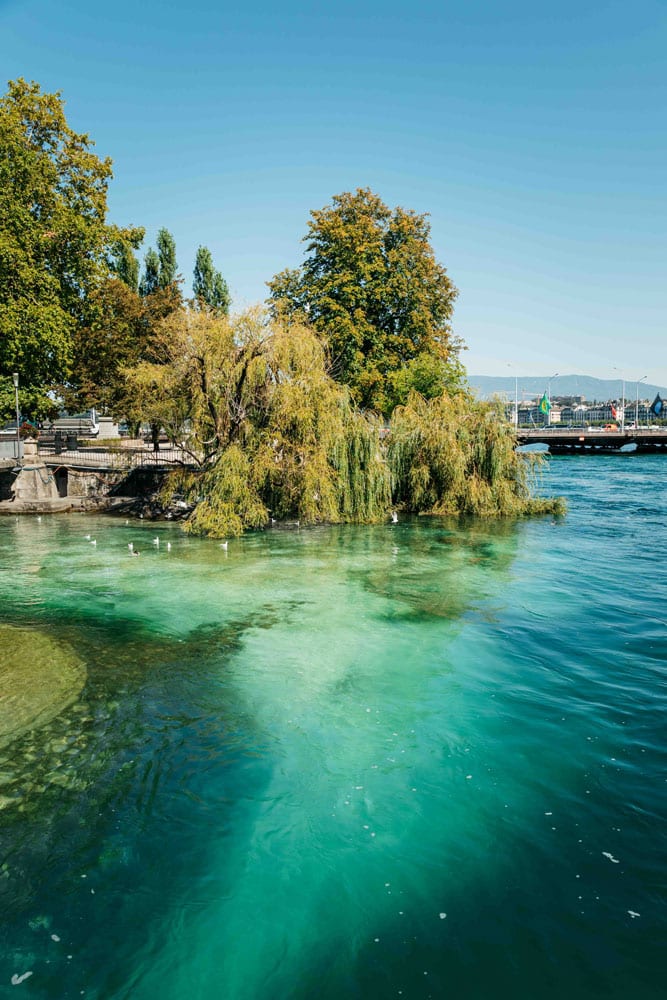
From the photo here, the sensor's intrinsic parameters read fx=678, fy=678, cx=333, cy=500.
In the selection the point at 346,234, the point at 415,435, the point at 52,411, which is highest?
the point at 346,234

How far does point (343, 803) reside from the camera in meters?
6.98

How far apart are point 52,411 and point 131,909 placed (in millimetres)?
33484

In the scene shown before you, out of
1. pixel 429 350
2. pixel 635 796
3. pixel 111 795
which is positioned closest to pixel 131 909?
pixel 111 795

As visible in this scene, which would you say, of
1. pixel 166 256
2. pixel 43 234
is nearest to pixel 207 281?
pixel 166 256

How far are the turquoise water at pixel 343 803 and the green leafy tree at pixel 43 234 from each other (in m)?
18.7

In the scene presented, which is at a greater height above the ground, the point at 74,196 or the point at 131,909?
the point at 74,196

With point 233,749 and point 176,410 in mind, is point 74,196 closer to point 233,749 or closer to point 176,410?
point 176,410

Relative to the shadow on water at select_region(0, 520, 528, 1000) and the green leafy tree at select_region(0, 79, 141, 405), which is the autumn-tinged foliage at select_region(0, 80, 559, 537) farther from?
the shadow on water at select_region(0, 520, 528, 1000)

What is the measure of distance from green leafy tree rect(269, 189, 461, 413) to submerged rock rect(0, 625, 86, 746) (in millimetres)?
27795

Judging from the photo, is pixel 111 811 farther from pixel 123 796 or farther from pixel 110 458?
pixel 110 458

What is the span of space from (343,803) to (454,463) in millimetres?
20117

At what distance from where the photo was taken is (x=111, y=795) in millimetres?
7035

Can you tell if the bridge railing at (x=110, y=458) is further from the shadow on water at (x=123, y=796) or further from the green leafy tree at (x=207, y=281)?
the green leafy tree at (x=207, y=281)

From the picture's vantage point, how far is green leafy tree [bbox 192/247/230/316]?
6712cm
